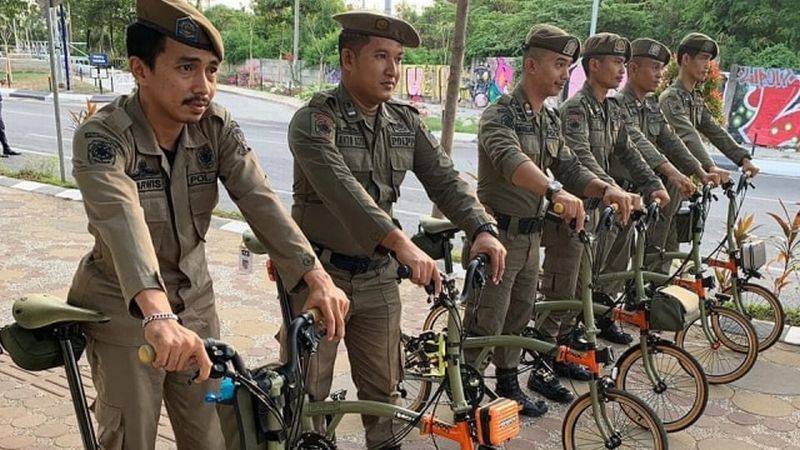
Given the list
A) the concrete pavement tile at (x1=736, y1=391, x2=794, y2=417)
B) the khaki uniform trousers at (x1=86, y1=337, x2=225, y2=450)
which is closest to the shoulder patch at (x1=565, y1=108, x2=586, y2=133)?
the concrete pavement tile at (x1=736, y1=391, x2=794, y2=417)

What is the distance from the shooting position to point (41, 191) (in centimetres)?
849

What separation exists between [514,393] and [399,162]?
1.56m

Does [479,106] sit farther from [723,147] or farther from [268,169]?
[723,147]

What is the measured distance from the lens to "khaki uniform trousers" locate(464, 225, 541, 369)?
351 centimetres

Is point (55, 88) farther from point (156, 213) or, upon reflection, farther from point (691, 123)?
point (156, 213)

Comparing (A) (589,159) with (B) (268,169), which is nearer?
(A) (589,159)

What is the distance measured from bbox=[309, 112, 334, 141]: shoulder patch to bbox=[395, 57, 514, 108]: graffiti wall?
19.7 meters

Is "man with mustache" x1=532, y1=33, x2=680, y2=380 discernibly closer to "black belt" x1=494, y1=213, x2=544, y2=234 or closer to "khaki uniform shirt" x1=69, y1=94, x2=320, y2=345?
"black belt" x1=494, y1=213, x2=544, y2=234

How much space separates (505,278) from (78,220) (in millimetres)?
5381

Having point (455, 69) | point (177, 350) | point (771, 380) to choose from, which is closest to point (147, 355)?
point (177, 350)

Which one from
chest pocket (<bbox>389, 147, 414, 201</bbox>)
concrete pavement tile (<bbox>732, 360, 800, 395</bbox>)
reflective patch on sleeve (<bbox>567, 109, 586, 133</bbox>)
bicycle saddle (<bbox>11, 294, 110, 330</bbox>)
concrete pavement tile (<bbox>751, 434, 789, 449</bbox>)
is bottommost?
concrete pavement tile (<bbox>751, 434, 789, 449</bbox>)

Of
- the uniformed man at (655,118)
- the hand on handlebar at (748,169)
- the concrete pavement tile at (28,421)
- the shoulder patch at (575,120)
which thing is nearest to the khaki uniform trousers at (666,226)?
the uniformed man at (655,118)

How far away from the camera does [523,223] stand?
355 centimetres

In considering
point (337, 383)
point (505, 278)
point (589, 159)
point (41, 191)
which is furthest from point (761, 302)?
point (41, 191)
